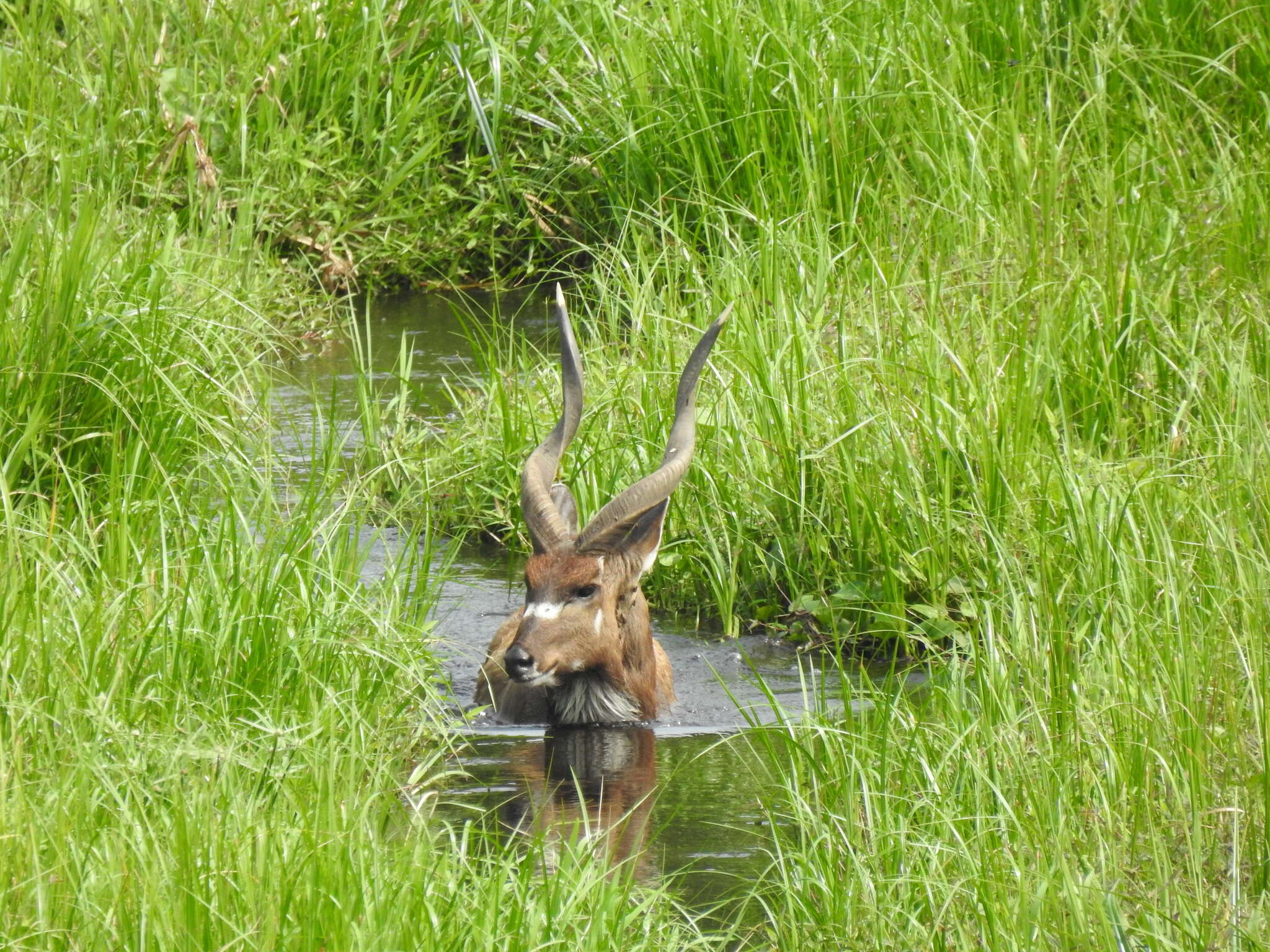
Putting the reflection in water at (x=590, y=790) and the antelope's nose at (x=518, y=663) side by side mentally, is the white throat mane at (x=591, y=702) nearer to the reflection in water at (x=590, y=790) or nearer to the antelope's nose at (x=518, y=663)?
the reflection in water at (x=590, y=790)

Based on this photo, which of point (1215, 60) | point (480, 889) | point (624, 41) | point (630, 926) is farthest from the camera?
point (624, 41)

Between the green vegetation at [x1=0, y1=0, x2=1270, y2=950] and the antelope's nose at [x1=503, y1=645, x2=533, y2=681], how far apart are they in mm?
388

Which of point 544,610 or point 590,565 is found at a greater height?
point 590,565

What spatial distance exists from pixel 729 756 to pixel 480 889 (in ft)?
7.41

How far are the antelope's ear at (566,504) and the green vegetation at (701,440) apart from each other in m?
0.73

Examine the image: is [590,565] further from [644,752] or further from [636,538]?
[644,752]

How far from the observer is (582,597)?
6.93 meters

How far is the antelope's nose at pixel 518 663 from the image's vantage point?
6672mm

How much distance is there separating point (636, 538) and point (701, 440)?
3.75 feet

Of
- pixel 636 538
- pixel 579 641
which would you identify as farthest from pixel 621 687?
pixel 636 538

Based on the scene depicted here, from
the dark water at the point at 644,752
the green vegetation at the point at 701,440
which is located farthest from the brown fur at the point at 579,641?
the green vegetation at the point at 701,440

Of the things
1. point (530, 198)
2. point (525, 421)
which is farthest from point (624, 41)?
point (525, 421)

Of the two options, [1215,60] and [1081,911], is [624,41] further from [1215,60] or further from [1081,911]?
[1081,911]

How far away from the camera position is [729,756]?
6492mm
